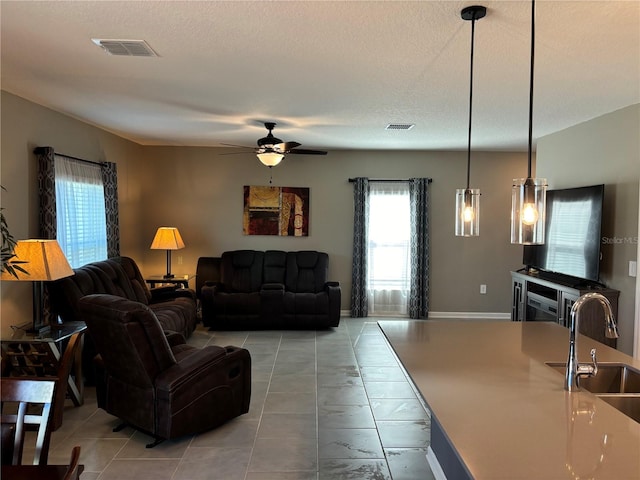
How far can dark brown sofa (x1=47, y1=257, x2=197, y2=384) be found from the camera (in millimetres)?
4184

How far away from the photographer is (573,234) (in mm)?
4621

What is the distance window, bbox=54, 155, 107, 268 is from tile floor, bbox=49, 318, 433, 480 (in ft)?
5.30

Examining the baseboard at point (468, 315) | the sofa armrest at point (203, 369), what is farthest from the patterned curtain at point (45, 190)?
the baseboard at point (468, 315)

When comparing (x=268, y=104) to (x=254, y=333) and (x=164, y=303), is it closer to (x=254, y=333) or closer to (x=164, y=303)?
(x=164, y=303)

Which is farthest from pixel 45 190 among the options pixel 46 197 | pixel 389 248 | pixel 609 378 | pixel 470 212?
pixel 389 248

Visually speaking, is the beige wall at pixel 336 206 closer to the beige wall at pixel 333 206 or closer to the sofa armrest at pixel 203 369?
the beige wall at pixel 333 206

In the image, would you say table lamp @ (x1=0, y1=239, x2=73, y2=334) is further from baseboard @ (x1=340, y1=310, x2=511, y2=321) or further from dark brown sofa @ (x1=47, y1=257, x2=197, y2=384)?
baseboard @ (x1=340, y1=310, x2=511, y2=321)

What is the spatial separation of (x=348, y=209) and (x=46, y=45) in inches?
195

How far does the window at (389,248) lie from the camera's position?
7125 mm

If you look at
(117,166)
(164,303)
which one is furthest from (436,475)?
(117,166)

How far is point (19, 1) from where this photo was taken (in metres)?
2.16

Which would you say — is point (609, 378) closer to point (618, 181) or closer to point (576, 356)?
point (576, 356)

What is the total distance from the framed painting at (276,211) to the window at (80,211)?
2189 mm

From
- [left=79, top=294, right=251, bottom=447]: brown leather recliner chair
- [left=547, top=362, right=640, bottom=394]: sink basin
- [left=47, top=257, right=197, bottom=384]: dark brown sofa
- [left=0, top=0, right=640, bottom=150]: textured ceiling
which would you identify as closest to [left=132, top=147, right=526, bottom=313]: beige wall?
[left=47, top=257, right=197, bottom=384]: dark brown sofa
